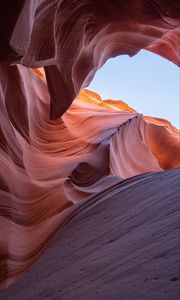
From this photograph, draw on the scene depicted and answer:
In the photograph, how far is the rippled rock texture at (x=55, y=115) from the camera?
3.36 m

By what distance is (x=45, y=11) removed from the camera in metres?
3.29

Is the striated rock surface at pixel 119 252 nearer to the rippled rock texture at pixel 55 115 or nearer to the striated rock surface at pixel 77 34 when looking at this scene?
the rippled rock texture at pixel 55 115

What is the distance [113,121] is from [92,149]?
1441 mm

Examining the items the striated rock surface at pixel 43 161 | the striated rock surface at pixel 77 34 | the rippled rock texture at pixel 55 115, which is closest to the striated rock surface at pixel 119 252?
the rippled rock texture at pixel 55 115

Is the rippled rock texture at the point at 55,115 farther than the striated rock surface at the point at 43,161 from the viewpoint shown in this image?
No

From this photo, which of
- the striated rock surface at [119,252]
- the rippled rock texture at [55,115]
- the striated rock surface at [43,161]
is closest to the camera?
the striated rock surface at [119,252]

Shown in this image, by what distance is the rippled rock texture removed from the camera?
3359 mm

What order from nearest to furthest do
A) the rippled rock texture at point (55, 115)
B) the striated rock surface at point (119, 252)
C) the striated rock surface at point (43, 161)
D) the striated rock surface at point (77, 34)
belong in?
the striated rock surface at point (119, 252) < the striated rock surface at point (77, 34) < the rippled rock texture at point (55, 115) < the striated rock surface at point (43, 161)

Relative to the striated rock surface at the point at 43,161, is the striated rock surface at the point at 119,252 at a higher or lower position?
higher

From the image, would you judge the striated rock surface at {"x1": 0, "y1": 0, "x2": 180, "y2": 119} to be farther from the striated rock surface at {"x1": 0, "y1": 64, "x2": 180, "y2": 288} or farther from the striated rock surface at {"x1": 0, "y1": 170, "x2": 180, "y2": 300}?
the striated rock surface at {"x1": 0, "y1": 170, "x2": 180, "y2": 300}

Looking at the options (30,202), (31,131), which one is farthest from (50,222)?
(31,131)

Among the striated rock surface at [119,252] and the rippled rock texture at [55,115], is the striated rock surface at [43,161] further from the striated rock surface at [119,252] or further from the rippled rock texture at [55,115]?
the striated rock surface at [119,252]

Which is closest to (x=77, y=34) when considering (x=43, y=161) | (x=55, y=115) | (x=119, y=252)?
(x=55, y=115)

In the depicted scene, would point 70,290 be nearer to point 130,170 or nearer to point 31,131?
point 31,131
